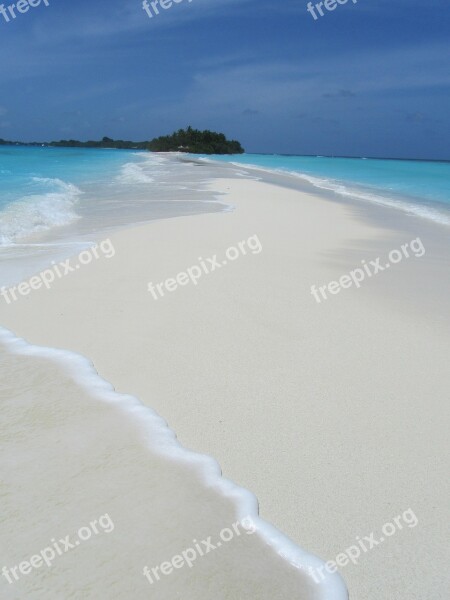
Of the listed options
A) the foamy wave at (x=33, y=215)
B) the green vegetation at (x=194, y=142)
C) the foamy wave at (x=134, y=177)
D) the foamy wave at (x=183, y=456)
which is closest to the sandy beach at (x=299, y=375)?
the foamy wave at (x=183, y=456)

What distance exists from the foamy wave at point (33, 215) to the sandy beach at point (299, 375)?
10.3 ft

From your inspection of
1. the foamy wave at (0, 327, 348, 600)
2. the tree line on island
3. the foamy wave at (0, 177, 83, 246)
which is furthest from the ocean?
the tree line on island

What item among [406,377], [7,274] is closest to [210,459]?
[406,377]

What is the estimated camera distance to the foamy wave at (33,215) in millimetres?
9578

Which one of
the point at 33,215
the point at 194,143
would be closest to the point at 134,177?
the point at 33,215

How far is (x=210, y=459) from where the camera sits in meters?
2.90

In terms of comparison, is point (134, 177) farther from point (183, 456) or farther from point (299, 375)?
point (183, 456)

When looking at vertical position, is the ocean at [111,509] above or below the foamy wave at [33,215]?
below

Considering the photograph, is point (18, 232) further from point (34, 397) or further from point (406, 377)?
point (406, 377)

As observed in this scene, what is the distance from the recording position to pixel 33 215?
37.4 ft

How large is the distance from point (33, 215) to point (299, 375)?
9221mm

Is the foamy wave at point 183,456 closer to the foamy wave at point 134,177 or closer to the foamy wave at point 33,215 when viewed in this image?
the foamy wave at point 33,215

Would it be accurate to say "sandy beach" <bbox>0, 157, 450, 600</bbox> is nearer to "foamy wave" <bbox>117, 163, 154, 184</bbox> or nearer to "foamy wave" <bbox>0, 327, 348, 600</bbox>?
"foamy wave" <bbox>0, 327, 348, 600</bbox>

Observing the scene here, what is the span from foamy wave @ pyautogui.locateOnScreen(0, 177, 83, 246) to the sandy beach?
3126 mm
